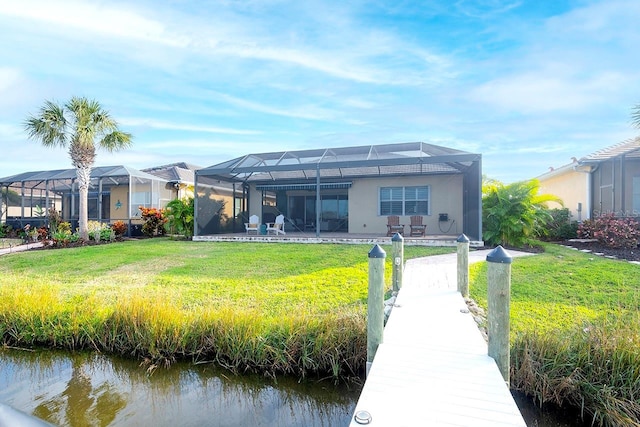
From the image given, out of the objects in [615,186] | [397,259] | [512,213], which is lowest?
[397,259]

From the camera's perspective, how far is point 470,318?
176 inches

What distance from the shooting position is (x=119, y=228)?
17.0 m

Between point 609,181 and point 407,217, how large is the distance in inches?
319

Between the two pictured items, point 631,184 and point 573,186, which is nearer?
point 631,184

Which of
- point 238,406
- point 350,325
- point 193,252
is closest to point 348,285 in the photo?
point 350,325

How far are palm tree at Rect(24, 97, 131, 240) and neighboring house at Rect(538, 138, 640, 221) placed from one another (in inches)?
789

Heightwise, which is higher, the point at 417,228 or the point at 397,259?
the point at 417,228

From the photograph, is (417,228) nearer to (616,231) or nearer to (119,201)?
(616,231)

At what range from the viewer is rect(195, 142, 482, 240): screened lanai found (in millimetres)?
12836

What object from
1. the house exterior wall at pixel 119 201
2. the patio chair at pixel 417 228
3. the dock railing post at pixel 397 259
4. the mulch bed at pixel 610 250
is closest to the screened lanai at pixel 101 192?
the house exterior wall at pixel 119 201

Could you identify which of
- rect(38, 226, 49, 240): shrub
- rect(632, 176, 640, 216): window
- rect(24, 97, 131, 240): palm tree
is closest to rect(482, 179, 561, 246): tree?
rect(632, 176, 640, 216): window

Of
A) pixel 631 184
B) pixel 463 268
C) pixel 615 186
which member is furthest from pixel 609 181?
pixel 463 268

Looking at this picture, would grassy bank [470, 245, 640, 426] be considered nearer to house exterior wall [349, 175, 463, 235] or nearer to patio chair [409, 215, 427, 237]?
patio chair [409, 215, 427, 237]

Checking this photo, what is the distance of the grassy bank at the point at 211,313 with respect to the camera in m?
4.28
